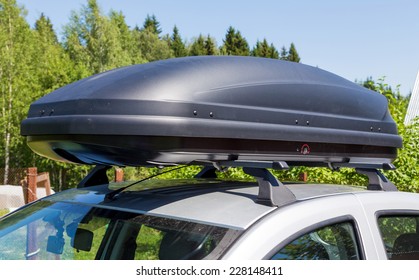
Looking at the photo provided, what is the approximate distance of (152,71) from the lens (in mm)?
2275

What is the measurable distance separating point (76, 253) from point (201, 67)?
110 cm

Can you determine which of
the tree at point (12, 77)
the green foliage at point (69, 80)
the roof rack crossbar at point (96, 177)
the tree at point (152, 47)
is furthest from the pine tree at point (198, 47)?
the roof rack crossbar at point (96, 177)

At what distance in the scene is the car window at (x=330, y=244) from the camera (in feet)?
7.17

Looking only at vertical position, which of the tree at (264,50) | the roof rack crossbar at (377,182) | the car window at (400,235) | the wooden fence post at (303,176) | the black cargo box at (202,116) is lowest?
the car window at (400,235)

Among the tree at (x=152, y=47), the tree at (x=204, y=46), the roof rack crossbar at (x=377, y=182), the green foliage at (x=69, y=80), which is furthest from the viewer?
the tree at (x=204, y=46)

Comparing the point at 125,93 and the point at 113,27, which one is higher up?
the point at 113,27

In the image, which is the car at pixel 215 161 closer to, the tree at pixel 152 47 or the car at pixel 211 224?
the car at pixel 211 224

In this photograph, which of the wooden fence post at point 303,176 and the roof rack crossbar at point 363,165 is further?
the wooden fence post at point 303,176

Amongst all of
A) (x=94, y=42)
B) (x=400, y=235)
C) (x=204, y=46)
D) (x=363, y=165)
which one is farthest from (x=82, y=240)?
(x=204, y=46)

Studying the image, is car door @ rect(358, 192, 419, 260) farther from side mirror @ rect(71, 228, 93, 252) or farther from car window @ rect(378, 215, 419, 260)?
side mirror @ rect(71, 228, 93, 252)

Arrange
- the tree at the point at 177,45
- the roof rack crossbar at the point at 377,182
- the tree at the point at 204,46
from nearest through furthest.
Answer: the roof rack crossbar at the point at 377,182
the tree at the point at 204,46
the tree at the point at 177,45

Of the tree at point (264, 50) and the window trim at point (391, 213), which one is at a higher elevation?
the tree at point (264, 50)
